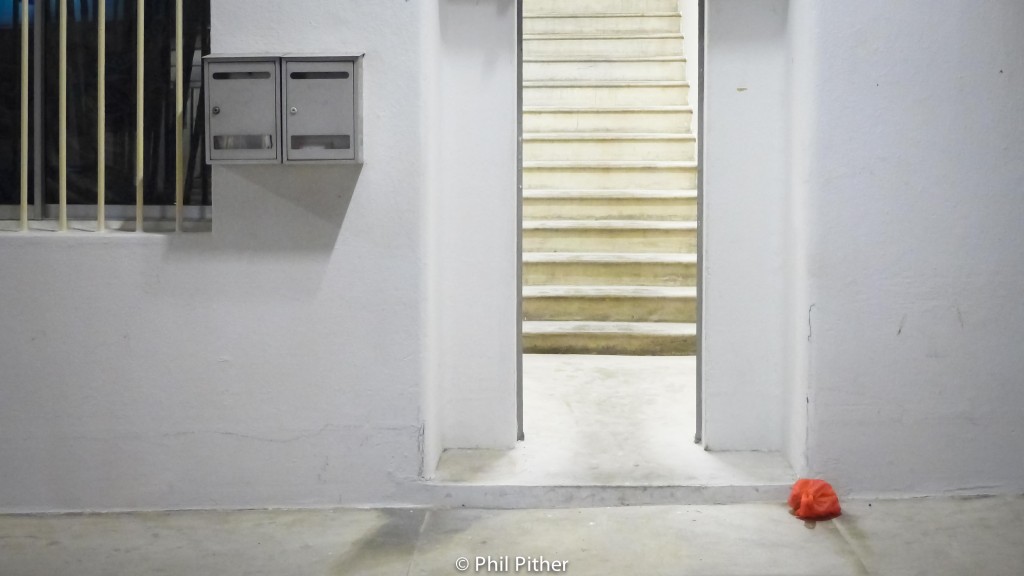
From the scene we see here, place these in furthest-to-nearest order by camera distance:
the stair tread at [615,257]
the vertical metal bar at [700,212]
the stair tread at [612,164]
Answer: the stair tread at [612,164], the stair tread at [615,257], the vertical metal bar at [700,212]

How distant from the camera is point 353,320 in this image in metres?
2.99

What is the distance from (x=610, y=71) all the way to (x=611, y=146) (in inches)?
36.7

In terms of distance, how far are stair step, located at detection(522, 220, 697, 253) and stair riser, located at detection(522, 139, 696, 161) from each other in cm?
75

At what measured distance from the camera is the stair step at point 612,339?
5.16m

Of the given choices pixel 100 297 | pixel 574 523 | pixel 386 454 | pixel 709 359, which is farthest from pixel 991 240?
pixel 100 297

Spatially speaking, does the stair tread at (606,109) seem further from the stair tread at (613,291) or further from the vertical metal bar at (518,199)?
the vertical metal bar at (518,199)

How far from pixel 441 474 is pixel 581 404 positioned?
1.14m

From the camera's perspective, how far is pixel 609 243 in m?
5.81

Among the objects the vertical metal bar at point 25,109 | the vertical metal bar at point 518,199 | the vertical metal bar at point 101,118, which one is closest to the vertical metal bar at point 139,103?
the vertical metal bar at point 101,118

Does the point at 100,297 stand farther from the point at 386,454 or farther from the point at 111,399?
the point at 386,454

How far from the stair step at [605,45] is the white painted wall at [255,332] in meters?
4.46

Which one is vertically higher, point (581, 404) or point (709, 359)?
point (709, 359)

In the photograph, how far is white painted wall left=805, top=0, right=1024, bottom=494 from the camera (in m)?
2.96

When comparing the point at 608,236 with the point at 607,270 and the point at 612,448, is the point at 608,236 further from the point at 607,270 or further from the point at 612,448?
the point at 612,448
